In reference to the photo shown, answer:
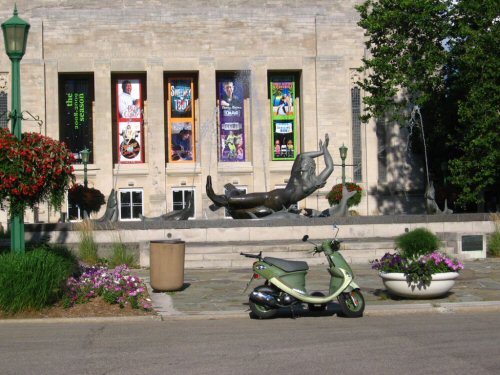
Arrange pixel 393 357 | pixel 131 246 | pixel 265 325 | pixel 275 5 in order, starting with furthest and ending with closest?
pixel 275 5
pixel 131 246
pixel 265 325
pixel 393 357

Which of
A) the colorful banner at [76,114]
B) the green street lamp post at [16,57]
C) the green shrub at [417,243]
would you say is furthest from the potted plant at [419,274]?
the colorful banner at [76,114]

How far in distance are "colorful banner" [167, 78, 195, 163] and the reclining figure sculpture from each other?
24241mm

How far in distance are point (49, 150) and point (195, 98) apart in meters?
39.2

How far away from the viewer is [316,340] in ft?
37.8

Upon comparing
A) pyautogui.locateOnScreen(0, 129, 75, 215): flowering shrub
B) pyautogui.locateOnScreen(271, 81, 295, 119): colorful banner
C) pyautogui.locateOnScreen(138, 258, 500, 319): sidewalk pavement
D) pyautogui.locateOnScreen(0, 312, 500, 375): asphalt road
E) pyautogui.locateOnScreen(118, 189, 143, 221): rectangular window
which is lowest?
pyautogui.locateOnScreen(138, 258, 500, 319): sidewalk pavement

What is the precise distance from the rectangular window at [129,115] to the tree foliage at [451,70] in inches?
672

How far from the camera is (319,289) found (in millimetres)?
18172

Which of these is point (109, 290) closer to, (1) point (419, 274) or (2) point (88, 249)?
(1) point (419, 274)

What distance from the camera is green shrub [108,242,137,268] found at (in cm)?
2416

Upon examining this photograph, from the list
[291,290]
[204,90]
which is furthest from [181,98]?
[291,290]

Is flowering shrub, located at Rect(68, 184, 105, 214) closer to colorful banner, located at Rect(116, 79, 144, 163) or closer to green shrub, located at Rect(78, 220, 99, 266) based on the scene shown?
colorful banner, located at Rect(116, 79, 144, 163)

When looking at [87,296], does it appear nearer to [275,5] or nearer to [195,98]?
[195,98]

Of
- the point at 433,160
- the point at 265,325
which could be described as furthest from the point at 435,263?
the point at 433,160

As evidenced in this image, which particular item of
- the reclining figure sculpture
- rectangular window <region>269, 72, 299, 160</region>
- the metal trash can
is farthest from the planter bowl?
rectangular window <region>269, 72, 299, 160</region>
